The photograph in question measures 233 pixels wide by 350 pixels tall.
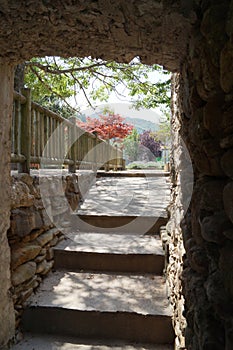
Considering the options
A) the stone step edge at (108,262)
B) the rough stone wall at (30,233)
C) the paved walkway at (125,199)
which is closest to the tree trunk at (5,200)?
the rough stone wall at (30,233)

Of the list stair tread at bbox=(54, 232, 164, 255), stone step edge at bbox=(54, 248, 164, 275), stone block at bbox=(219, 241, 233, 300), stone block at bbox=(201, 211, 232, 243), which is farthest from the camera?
stair tread at bbox=(54, 232, 164, 255)

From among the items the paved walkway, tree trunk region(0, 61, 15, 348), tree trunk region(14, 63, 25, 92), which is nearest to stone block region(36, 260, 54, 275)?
tree trunk region(0, 61, 15, 348)

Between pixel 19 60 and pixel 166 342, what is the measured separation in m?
2.32

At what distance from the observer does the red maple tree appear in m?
12.5

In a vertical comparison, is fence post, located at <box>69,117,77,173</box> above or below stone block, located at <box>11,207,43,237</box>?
above

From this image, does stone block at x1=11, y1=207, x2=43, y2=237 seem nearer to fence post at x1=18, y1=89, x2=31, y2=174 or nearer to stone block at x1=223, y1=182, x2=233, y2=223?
fence post at x1=18, y1=89, x2=31, y2=174

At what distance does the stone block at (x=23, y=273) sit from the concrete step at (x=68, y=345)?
447mm

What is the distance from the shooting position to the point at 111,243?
332cm

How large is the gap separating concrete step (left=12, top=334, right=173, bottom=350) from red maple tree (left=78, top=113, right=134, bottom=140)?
1021 cm

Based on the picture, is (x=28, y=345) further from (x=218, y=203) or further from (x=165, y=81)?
(x=165, y=81)

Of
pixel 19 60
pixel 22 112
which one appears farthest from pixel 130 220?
pixel 19 60

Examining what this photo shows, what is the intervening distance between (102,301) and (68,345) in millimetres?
419

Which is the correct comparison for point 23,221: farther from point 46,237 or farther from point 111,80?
point 111,80

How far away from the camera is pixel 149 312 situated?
2.31m
